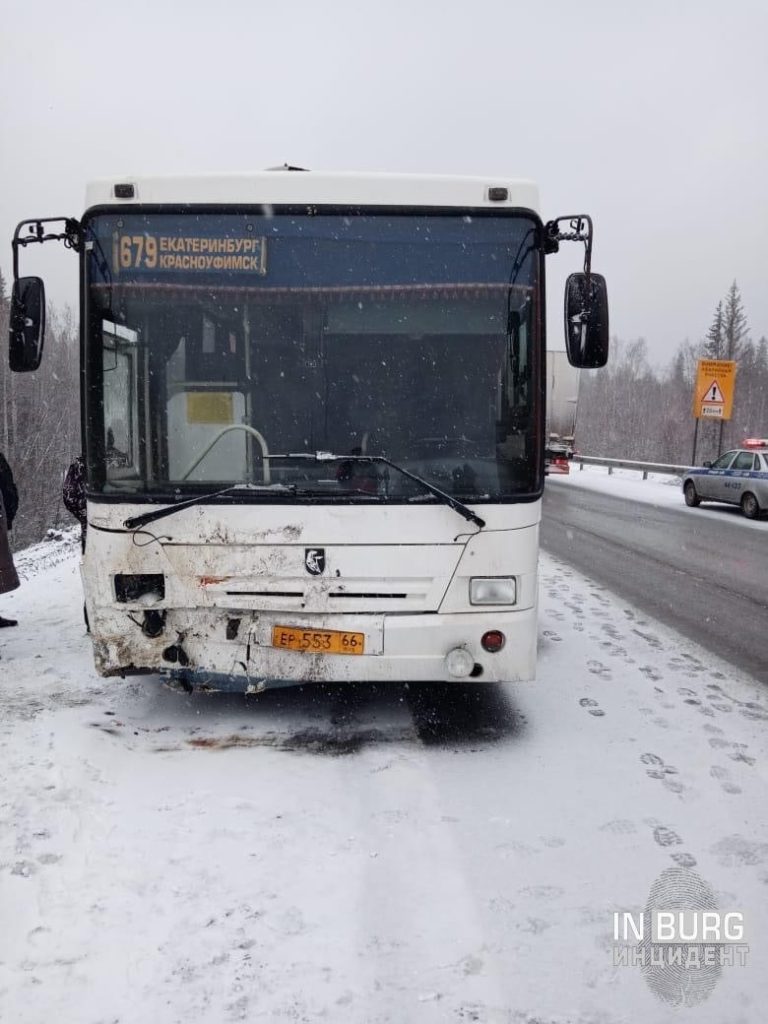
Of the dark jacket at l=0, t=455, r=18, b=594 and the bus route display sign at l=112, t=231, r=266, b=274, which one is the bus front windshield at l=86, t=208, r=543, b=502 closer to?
the bus route display sign at l=112, t=231, r=266, b=274

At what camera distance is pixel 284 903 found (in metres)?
2.95

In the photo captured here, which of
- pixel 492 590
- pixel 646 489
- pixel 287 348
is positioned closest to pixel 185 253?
pixel 287 348

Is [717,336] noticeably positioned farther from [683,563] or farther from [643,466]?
[683,563]

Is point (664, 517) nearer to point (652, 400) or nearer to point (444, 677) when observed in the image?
point (444, 677)

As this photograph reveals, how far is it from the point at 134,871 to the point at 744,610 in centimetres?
724

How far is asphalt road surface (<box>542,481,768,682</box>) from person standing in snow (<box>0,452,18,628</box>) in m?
5.96

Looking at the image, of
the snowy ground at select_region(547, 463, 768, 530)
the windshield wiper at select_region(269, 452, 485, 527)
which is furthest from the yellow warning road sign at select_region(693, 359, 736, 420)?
the windshield wiper at select_region(269, 452, 485, 527)

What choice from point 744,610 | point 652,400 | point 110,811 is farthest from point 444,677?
point 652,400

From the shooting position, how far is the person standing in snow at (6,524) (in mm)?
6434

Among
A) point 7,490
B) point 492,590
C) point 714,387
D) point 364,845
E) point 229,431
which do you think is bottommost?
point 364,845

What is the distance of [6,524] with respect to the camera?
6723 mm

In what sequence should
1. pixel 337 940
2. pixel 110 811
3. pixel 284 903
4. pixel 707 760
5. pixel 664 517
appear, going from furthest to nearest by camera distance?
pixel 664 517 < pixel 707 760 < pixel 110 811 < pixel 284 903 < pixel 337 940

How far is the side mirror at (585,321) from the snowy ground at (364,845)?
2241 mm

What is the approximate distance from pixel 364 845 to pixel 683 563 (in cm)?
939
